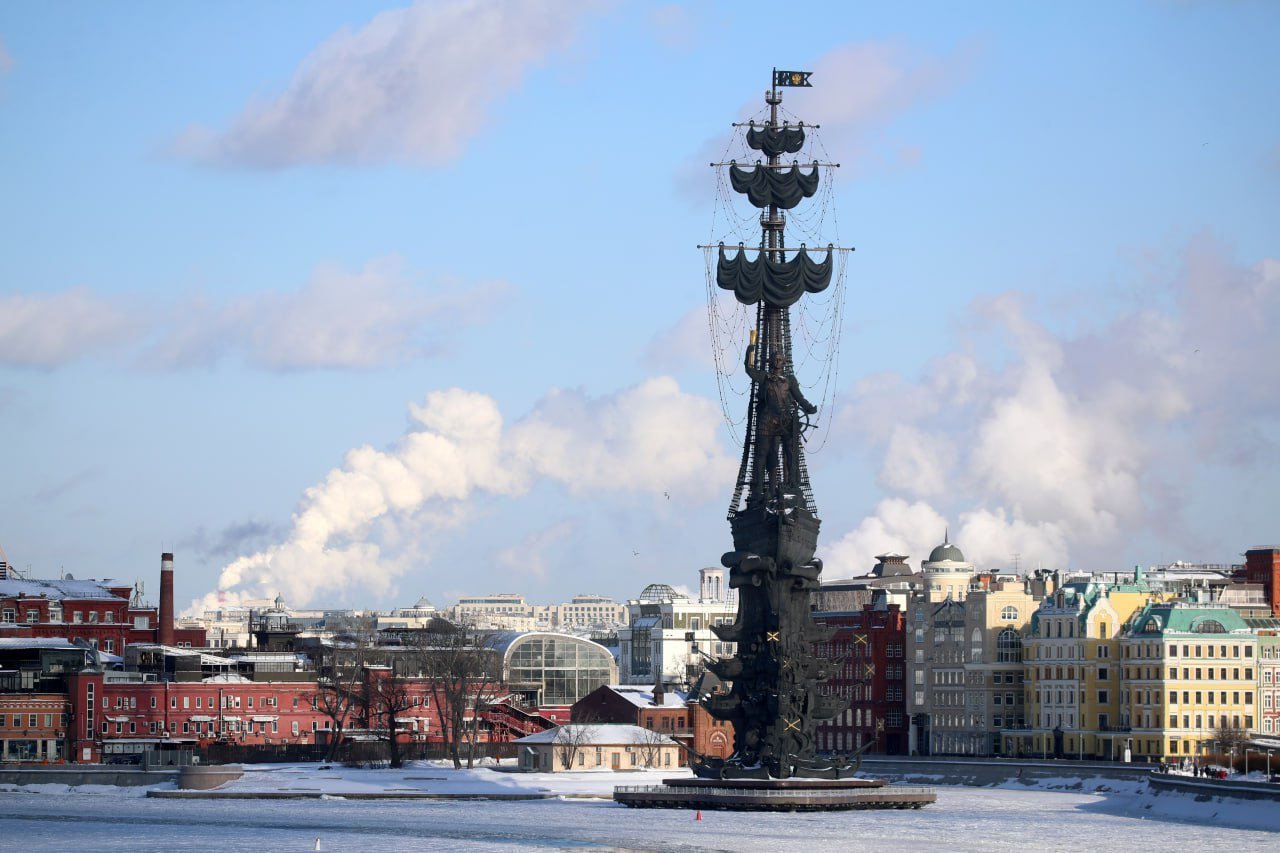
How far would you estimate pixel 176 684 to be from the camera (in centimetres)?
16300

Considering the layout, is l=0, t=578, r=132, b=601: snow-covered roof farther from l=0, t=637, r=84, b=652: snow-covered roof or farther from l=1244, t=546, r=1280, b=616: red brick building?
l=1244, t=546, r=1280, b=616: red brick building

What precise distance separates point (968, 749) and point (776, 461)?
53.0 m

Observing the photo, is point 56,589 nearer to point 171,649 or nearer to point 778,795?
point 171,649

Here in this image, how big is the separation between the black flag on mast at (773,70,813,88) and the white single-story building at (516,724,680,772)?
4814cm

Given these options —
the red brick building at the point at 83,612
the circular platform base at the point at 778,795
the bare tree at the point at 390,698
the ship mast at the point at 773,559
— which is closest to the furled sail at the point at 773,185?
the ship mast at the point at 773,559

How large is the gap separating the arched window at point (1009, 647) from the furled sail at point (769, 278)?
50.3 meters

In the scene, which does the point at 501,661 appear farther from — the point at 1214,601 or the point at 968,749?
the point at 1214,601

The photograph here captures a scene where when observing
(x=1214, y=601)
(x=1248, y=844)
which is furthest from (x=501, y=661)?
(x=1248, y=844)

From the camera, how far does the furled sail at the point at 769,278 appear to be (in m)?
134

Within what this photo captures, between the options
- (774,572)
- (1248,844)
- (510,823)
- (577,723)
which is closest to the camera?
(1248,844)

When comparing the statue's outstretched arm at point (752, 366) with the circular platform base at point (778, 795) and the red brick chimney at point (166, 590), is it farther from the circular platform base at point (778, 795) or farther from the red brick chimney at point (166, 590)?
the red brick chimney at point (166, 590)

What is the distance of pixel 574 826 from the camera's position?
115312 mm

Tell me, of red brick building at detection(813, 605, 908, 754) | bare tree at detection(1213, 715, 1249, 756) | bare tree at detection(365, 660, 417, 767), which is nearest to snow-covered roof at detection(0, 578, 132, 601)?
bare tree at detection(365, 660, 417, 767)

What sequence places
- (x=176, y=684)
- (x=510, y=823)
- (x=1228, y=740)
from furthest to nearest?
(x=176, y=684) → (x=1228, y=740) → (x=510, y=823)
